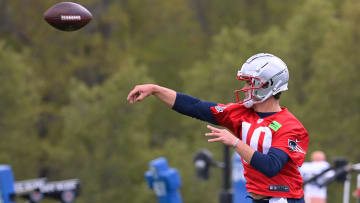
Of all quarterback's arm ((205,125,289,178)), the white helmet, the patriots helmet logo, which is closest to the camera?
quarterback's arm ((205,125,289,178))

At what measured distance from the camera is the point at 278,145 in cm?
443

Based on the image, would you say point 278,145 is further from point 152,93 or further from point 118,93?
point 118,93

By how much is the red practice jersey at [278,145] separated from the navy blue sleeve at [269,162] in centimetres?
9

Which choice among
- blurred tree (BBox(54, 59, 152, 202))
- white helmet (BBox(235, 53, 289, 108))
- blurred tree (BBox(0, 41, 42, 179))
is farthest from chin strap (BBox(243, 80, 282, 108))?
blurred tree (BBox(54, 59, 152, 202))

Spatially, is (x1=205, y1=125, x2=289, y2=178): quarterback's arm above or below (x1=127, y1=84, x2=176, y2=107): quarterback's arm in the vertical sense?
below

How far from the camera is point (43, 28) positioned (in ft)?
93.7

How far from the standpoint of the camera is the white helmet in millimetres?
4641

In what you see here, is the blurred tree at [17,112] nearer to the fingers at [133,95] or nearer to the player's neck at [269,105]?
the fingers at [133,95]

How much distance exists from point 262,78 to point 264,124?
0.96 ft

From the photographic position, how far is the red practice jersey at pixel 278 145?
448 centimetres

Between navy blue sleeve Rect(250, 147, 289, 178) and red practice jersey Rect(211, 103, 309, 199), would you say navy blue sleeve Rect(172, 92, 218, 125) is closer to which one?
red practice jersey Rect(211, 103, 309, 199)

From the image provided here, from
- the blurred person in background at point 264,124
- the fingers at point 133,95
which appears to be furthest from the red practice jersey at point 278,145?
the fingers at point 133,95

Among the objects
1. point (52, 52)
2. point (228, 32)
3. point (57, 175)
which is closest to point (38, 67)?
point (52, 52)

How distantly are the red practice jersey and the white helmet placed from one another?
136mm
